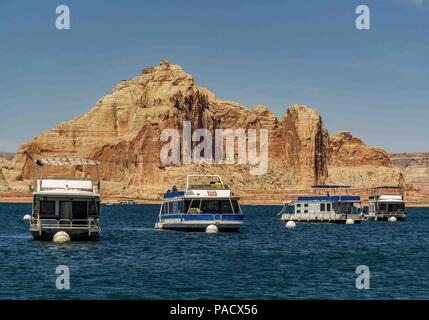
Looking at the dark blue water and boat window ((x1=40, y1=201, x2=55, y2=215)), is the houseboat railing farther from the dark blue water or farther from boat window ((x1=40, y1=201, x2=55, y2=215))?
the dark blue water

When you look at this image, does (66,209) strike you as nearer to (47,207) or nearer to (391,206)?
(47,207)

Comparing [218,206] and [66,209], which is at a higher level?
[66,209]

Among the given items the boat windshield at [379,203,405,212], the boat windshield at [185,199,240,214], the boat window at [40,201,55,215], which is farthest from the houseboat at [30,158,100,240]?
the boat windshield at [379,203,405,212]

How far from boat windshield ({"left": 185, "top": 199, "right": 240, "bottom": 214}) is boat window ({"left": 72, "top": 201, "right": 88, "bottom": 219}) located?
19.7 metres

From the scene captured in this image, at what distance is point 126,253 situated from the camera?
199 ft

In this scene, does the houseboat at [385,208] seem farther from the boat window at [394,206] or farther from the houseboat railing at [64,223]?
the houseboat railing at [64,223]

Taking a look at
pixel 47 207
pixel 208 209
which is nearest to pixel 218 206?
pixel 208 209

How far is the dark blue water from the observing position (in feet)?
132

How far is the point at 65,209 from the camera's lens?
213 feet

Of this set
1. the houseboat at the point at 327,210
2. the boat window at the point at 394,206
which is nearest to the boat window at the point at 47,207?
the houseboat at the point at 327,210

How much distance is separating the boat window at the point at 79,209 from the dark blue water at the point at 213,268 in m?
2.80

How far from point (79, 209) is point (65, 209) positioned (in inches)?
47.2
